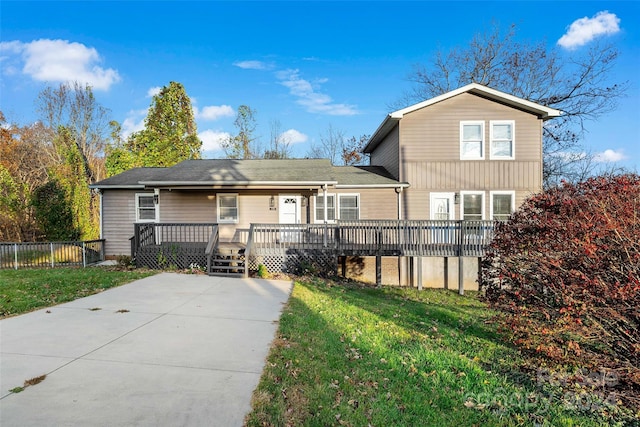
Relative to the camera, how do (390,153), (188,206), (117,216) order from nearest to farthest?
(188,206)
(117,216)
(390,153)

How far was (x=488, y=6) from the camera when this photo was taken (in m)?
20.6

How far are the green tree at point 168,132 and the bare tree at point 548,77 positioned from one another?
1794cm

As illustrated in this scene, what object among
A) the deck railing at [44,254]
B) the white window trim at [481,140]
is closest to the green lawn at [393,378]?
the white window trim at [481,140]

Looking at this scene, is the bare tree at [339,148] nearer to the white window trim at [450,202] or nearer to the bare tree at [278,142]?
the bare tree at [278,142]

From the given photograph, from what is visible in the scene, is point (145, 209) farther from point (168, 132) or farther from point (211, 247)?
point (168, 132)

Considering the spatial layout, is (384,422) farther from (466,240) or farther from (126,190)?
(126,190)

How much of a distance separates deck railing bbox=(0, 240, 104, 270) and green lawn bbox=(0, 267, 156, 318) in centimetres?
167

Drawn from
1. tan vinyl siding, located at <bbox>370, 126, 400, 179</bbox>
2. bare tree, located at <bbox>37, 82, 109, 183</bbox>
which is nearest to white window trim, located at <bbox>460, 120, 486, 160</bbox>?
tan vinyl siding, located at <bbox>370, 126, 400, 179</bbox>

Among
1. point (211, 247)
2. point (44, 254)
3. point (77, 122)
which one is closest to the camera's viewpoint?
point (211, 247)

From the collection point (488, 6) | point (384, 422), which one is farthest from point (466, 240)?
point (488, 6)

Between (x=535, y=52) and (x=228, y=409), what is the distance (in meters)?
27.8

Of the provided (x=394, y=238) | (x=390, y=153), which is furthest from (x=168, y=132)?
(x=394, y=238)

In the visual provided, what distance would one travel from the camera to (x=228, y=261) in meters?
10.4

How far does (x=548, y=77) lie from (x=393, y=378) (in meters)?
25.3
